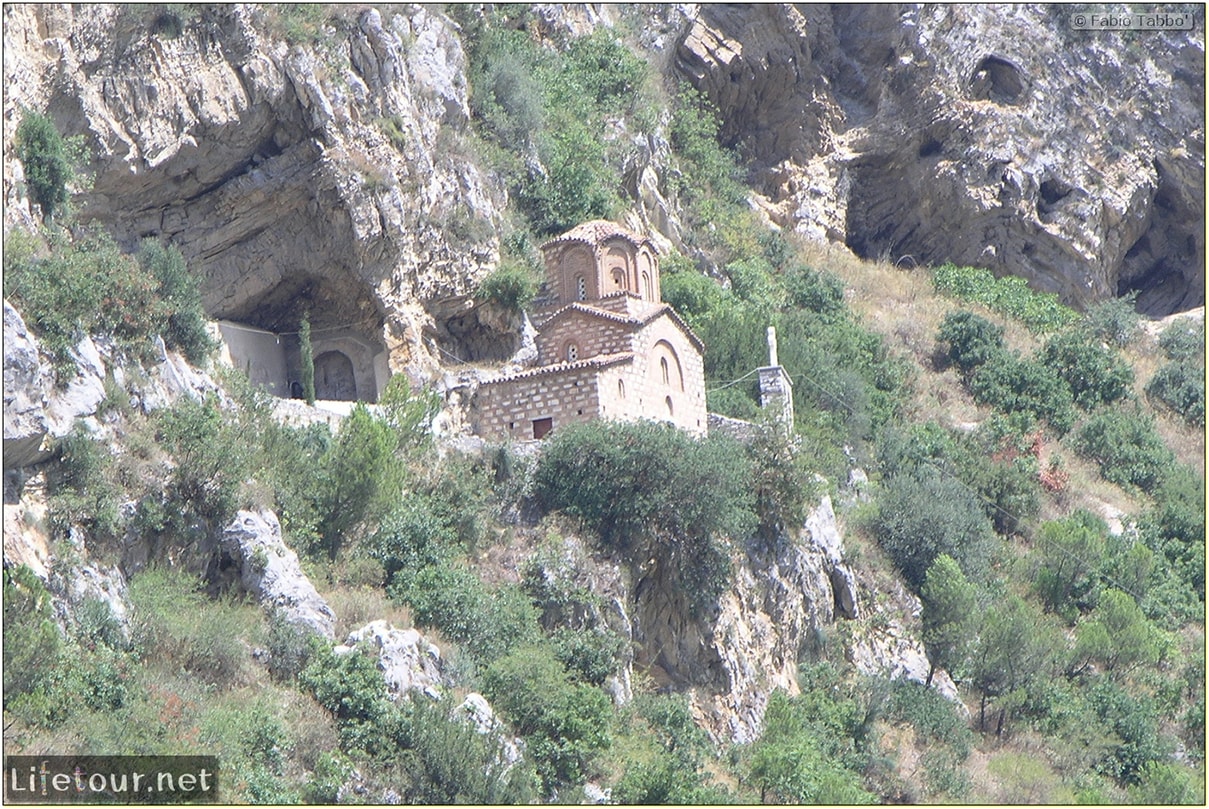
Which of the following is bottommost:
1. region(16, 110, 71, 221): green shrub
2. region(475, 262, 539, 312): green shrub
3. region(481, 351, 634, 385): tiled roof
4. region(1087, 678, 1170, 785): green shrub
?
region(1087, 678, 1170, 785): green shrub

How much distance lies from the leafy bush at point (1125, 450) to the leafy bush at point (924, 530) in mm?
8524

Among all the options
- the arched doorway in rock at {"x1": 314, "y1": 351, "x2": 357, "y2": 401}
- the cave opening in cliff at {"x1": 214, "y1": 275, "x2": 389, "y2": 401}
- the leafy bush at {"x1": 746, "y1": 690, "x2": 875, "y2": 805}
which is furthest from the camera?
the arched doorway in rock at {"x1": 314, "y1": 351, "x2": 357, "y2": 401}

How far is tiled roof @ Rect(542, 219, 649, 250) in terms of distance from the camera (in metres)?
38.4

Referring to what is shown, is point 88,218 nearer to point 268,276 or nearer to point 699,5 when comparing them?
point 268,276

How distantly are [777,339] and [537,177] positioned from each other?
7.20m

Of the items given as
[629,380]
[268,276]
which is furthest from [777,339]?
[268,276]

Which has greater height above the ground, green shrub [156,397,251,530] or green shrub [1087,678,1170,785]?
green shrub [156,397,251,530]

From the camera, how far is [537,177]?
138 ft

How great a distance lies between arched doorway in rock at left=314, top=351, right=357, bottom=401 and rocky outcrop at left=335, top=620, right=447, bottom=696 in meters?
12.7

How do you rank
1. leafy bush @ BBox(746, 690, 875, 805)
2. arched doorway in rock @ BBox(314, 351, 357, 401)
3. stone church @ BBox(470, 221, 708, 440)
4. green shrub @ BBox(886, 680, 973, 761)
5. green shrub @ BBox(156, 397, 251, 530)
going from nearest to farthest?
green shrub @ BBox(156, 397, 251, 530) < leafy bush @ BBox(746, 690, 875, 805) < green shrub @ BBox(886, 680, 973, 761) < stone church @ BBox(470, 221, 708, 440) < arched doorway in rock @ BBox(314, 351, 357, 401)

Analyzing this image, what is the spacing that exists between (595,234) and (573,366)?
6279 millimetres

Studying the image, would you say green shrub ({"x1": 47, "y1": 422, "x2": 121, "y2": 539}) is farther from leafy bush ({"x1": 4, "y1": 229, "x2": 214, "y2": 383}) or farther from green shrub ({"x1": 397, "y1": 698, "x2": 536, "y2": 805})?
green shrub ({"x1": 397, "y1": 698, "x2": 536, "y2": 805})

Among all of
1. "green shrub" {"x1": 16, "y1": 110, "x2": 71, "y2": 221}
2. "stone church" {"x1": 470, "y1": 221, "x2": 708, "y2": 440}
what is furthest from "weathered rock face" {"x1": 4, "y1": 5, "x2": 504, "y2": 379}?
"stone church" {"x1": 470, "y1": 221, "x2": 708, "y2": 440}

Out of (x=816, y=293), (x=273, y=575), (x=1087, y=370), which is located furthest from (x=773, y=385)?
(x=273, y=575)
